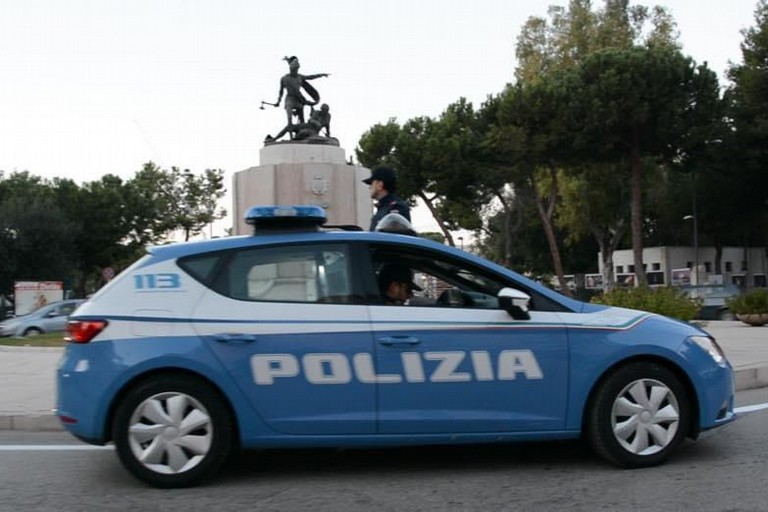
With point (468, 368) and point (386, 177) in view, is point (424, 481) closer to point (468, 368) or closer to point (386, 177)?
point (468, 368)

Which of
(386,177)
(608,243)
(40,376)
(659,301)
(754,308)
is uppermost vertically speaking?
(608,243)

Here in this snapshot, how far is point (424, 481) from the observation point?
17.9 ft

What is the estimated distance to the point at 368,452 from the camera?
6.40 metres

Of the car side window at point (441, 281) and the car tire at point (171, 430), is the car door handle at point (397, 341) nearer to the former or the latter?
the car side window at point (441, 281)

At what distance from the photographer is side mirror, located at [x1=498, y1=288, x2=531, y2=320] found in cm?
537

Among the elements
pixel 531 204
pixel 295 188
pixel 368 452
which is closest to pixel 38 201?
pixel 531 204

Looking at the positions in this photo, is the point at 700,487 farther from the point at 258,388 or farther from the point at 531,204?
the point at 531,204

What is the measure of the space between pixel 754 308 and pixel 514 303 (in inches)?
623

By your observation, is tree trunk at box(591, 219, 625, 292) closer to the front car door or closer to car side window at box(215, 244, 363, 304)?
the front car door

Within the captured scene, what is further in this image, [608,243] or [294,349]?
[608,243]

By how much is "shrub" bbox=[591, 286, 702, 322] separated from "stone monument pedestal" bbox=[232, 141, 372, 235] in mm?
7941

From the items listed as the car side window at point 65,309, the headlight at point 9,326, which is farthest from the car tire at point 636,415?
the car side window at point 65,309

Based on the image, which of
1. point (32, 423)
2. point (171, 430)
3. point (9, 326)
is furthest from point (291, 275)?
point (9, 326)

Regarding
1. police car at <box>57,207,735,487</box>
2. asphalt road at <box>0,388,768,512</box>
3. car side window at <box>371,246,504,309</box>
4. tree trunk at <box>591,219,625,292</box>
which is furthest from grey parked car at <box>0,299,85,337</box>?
tree trunk at <box>591,219,625,292</box>
